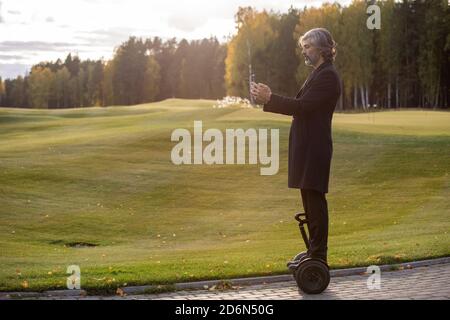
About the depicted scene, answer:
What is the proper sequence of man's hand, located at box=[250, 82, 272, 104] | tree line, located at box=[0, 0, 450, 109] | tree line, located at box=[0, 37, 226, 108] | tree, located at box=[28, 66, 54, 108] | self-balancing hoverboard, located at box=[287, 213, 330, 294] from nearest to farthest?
man's hand, located at box=[250, 82, 272, 104], self-balancing hoverboard, located at box=[287, 213, 330, 294], tree line, located at box=[0, 0, 450, 109], tree line, located at box=[0, 37, 226, 108], tree, located at box=[28, 66, 54, 108]

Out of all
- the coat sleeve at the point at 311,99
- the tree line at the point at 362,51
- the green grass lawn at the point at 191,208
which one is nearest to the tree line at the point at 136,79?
the tree line at the point at 362,51

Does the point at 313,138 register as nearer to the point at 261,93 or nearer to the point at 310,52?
the point at 261,93

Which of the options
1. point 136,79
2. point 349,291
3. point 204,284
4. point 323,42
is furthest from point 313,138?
point 136,79

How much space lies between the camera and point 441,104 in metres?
61.4

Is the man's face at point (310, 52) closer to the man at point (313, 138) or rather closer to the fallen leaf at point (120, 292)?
the man at point (313, 138)

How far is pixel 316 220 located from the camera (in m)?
7.32

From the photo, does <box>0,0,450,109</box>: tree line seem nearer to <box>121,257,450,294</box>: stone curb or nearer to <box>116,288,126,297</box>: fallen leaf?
<box>121,257,450,294</box>: stone curb

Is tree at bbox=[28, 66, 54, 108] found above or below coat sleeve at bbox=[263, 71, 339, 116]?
above

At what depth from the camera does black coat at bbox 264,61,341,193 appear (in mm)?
7258

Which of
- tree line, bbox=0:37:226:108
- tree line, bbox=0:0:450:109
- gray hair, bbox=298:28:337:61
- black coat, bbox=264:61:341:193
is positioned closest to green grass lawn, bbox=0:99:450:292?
black coat, bbox=264:61:341:193

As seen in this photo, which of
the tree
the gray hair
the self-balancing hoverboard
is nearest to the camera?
the self-balancing hoverboard

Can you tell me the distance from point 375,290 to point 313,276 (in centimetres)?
72

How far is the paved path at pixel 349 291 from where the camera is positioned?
7.23m
